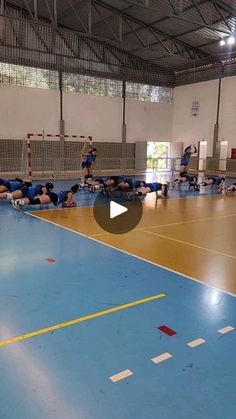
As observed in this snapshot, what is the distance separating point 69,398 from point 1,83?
19.3 m

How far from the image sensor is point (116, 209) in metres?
9.80

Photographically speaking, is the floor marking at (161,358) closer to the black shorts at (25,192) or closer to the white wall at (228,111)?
the black shorts at (25,192)

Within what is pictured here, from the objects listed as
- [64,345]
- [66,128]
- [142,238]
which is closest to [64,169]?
[66,128]

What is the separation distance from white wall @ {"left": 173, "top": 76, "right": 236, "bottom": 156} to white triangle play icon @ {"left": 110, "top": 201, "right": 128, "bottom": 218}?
48.3 feet

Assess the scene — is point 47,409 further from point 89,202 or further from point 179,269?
point 89,202

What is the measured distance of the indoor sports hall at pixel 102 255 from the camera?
253 centimetres

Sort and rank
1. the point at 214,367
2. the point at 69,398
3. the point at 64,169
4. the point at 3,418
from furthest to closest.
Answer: the point at 64,169 → the point at 214,367 → the point at 69,398 → the point at 3,418

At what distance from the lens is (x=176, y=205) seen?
10.7m

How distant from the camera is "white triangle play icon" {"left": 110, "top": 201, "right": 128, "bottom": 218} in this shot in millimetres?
9045

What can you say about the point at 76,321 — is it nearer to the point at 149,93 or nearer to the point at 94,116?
the point at 94,116

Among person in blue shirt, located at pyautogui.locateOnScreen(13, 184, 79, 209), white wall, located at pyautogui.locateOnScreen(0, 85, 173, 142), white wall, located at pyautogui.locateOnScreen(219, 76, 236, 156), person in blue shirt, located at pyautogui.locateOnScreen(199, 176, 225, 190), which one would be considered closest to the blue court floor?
person in blue shirt, located at pyautogui.locateOnScreen(13, 184, 79, 209)

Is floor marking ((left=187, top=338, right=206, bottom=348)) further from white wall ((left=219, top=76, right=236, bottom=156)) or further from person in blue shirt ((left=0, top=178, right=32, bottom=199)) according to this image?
white wall ((left=219, top=76, right=236, bottom=156))
